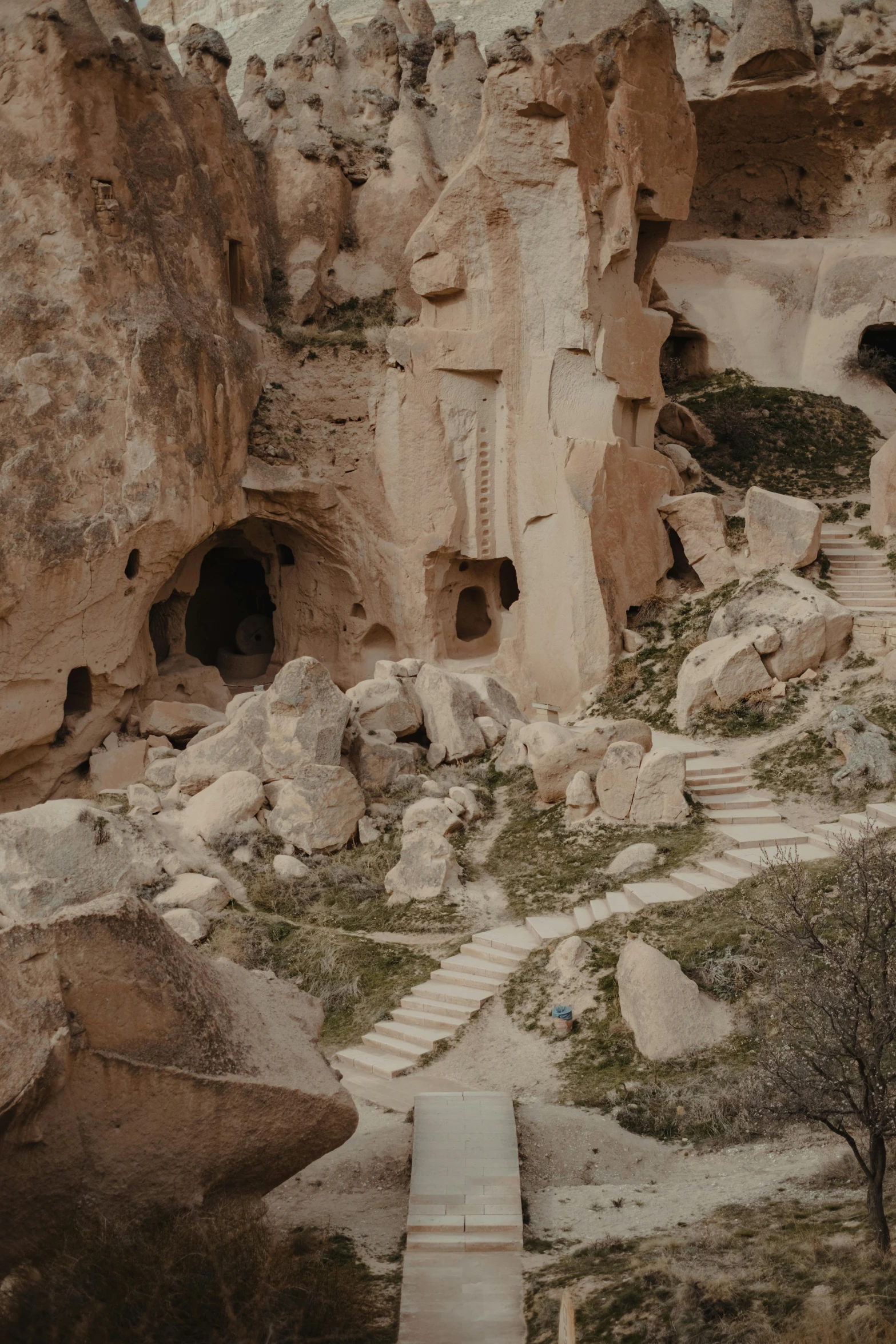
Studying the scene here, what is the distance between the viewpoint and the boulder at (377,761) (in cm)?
2091

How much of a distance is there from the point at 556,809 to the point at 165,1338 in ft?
41.6

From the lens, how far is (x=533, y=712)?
25094mm

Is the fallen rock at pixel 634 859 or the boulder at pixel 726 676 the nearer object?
the fallen rock at pixel 634 859

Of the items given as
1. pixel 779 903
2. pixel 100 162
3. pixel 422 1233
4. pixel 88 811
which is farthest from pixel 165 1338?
pixel 100 162

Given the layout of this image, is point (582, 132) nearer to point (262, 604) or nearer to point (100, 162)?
point (100, 162)

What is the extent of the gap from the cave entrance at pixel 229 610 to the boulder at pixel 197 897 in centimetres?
1343

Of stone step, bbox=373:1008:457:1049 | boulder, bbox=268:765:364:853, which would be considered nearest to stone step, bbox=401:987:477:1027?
stone step, bbox=373:1008:457:1049

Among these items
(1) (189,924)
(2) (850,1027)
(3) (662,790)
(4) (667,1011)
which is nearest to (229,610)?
(1) (189,924)

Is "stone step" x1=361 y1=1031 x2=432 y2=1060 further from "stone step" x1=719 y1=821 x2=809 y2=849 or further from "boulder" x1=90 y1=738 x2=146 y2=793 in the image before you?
"boulder" x1=90 y1=738 x2=146 y2=793

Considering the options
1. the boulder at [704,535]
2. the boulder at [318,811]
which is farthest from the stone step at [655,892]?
the boulder at [704,535]

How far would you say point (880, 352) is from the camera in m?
32.2

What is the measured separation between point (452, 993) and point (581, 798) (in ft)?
15.0

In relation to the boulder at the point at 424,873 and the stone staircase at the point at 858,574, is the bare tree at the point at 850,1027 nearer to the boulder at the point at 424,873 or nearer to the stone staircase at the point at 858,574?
the boulder at the point at 424,873

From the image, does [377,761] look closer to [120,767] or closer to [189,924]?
[189,924]
